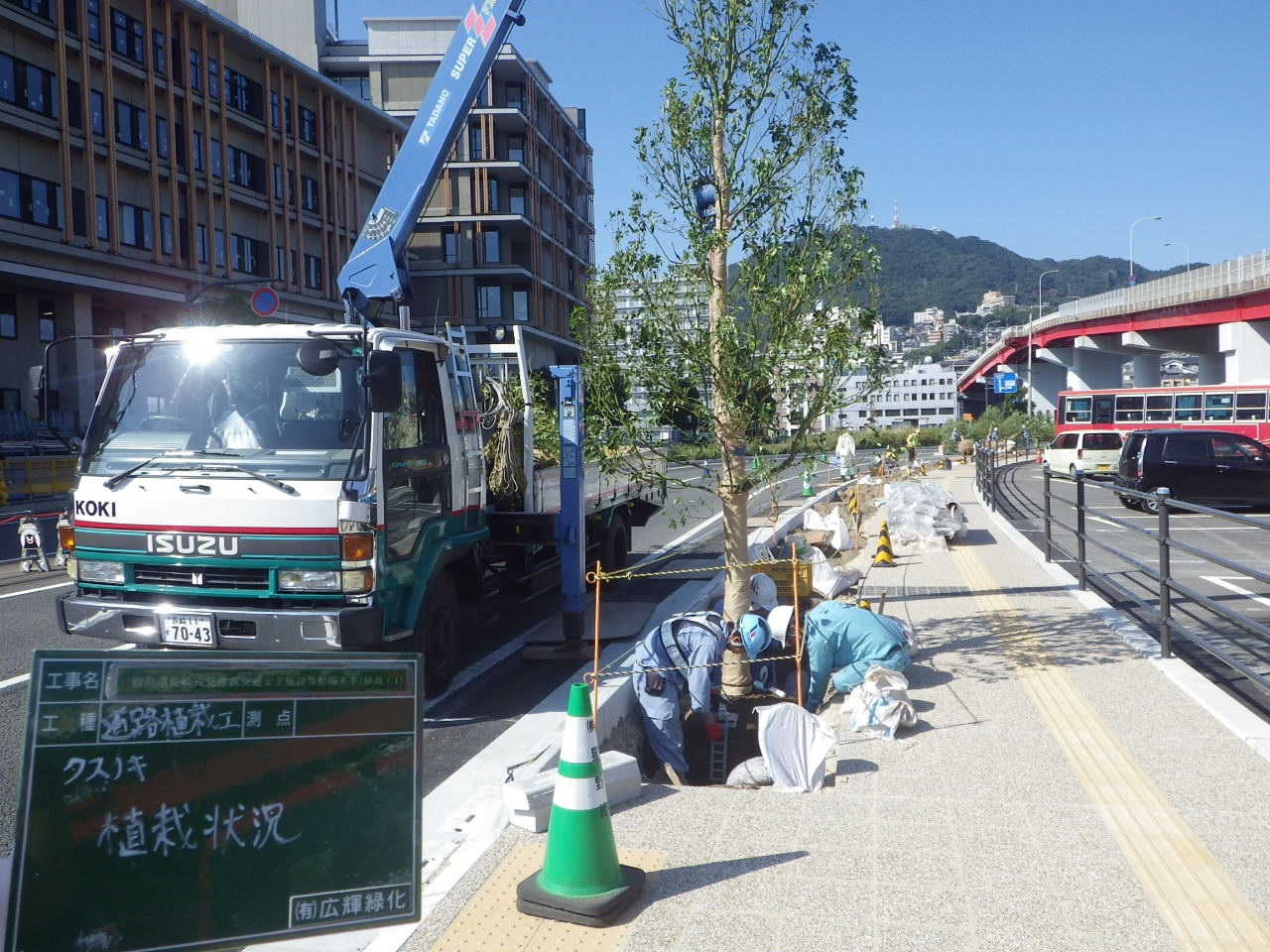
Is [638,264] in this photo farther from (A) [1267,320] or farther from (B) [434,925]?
(A) [1267,320]

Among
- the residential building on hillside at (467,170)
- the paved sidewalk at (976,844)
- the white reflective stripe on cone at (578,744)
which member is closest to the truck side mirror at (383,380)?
the paved sidewalk at (976,844)

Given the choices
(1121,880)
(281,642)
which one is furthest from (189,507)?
(1121,880)

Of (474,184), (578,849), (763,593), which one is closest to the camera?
(578,849)

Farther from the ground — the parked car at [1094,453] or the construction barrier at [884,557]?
the parked car at [1094,453]

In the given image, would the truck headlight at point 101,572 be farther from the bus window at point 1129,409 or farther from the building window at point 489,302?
the building window at point 489,302

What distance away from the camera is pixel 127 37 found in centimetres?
3375

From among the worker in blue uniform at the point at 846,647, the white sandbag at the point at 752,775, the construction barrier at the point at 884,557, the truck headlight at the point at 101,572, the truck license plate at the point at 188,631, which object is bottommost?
the white sandbag at the point at 752,775

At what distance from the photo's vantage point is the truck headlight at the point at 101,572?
6.02 meters

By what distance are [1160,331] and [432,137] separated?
42302 millimetres

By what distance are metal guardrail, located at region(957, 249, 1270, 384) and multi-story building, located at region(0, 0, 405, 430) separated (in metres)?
30.9

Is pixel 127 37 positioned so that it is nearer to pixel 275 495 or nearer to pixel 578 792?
pixel 275 495

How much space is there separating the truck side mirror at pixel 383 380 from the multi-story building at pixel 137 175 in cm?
1931

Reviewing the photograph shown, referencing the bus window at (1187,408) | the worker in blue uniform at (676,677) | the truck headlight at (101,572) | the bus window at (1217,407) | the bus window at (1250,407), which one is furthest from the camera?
the bus window at (1187,408)

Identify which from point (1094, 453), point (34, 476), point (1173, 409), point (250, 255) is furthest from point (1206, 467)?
point (250, 255)
